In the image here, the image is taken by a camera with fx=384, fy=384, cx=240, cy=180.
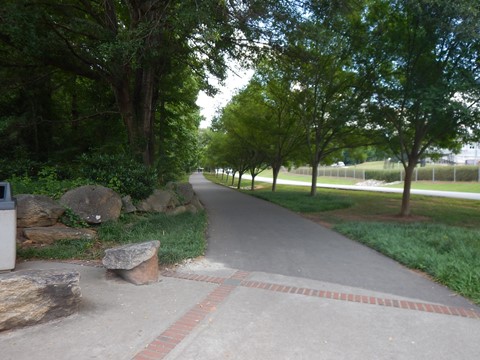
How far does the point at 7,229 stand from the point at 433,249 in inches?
280

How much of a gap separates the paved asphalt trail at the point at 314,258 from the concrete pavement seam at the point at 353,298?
0.29m

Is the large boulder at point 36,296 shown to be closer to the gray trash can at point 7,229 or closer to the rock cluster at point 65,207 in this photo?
the gray trash can at point 7,229

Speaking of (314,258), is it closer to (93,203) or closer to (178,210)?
(93,203)

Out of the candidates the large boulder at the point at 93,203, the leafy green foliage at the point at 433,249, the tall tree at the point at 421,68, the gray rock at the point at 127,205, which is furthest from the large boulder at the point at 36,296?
the tall tree at the point at 421,68

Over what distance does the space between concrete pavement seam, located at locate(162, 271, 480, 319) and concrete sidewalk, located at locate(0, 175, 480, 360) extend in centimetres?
1

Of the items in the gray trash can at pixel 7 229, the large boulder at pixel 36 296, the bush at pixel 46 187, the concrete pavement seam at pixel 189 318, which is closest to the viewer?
the concrete pavement seam at pixel 189 318

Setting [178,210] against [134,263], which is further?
[178,210]

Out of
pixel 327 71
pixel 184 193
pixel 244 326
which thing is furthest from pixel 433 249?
pixel 327 71

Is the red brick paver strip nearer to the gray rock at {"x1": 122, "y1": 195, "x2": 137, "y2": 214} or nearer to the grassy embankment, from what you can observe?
the grassy embankment

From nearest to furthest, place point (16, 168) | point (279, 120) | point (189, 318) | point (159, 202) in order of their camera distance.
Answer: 1. point (189, 318)
2. point (159, 202)
3. point (16, 168)
4. point (279, 120)

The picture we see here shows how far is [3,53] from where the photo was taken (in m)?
13.1

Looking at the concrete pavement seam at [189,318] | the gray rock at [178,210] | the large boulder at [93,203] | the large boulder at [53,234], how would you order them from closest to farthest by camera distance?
the concrete pavement seam at [189,318] < the large boulder at [53,234] < the large boulder at [93,203] < the gray rock at [178,210]

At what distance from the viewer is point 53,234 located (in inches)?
281

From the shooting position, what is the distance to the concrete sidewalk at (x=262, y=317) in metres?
3.57
